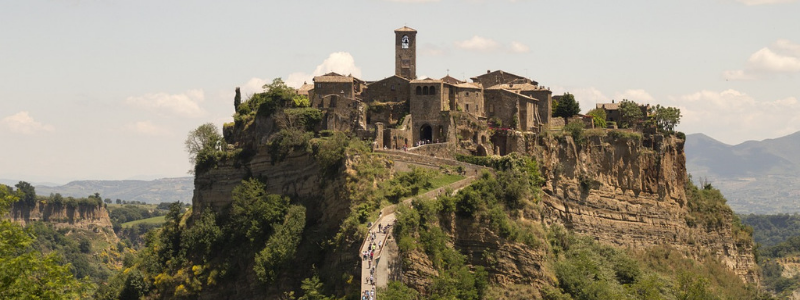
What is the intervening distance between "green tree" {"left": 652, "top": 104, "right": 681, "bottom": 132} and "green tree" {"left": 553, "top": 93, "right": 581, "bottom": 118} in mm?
8537

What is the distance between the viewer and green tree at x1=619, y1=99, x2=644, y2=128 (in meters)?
88.6

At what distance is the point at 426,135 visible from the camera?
77.3 m

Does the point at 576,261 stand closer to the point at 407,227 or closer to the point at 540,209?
the point at 540,209

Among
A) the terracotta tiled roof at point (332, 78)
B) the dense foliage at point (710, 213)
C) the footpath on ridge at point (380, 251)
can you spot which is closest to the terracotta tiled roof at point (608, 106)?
the dense foliage at point (710, 213)

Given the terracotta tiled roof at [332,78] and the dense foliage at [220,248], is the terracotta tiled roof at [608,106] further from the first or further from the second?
the dense foliage at [220,248]

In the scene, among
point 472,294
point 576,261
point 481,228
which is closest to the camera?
point 472,294

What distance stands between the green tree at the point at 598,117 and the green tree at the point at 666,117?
192 inches

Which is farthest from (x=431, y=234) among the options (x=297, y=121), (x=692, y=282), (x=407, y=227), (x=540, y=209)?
(x=692, y=282)

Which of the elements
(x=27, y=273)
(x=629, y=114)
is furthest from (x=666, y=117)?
(x=27, y=273)

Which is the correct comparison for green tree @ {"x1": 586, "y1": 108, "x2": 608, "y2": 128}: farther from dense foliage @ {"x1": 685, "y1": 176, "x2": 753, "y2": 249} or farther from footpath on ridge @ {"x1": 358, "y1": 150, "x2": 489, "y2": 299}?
footpath on ridge @ {"x1": 358, "y1": 150, "x2": 489, "y2": 299}

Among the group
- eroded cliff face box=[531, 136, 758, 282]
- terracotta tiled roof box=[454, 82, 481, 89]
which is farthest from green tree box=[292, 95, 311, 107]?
eroded cliff face box=[531, 136, 758, 282]

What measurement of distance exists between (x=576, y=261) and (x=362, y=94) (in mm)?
20072

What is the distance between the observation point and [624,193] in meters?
85.1

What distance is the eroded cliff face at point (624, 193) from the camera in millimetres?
79375
